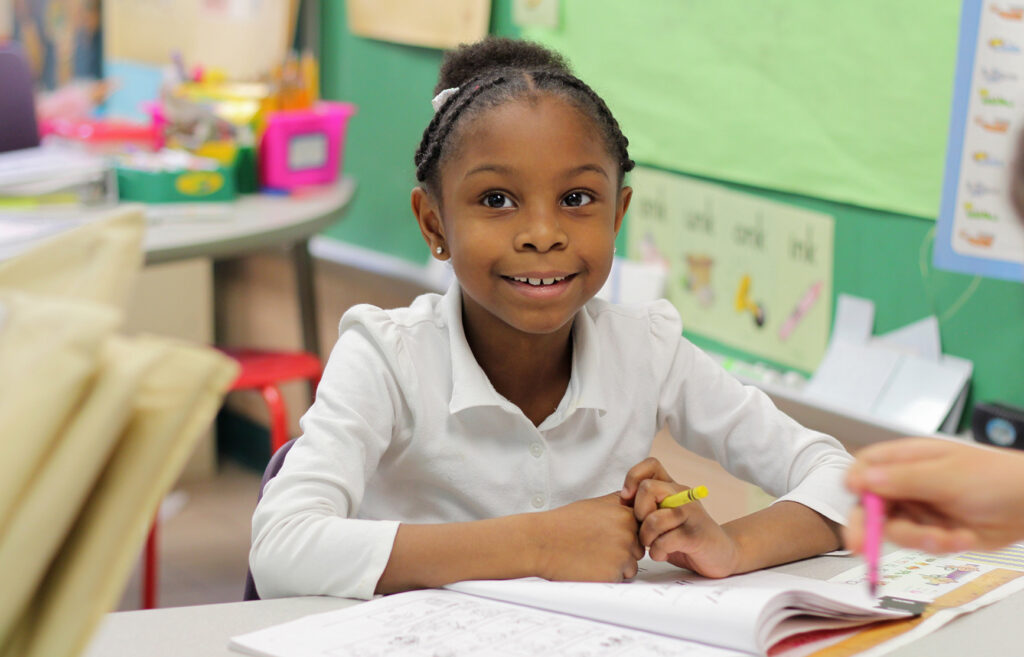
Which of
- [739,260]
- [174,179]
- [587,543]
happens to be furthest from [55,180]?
[587,543]

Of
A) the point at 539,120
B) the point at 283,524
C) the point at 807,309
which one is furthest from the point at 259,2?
the point at 283,524

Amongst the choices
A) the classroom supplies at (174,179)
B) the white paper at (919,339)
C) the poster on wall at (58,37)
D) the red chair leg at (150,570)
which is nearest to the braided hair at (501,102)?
the white paper at (919,339)

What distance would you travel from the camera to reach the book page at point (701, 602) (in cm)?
83

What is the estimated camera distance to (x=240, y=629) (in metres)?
0.88

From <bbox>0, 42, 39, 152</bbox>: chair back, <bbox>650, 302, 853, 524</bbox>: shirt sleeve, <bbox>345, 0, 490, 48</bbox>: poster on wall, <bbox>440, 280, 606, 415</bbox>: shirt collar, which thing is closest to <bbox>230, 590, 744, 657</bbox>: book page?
<bbox>440, 280, 606, 415</bbox>: shirt collar

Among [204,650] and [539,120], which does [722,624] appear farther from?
[539,120]

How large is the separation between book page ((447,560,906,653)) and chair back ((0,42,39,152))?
1.95 m

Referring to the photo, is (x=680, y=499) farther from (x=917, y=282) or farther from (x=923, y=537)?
(x=917, y=282)

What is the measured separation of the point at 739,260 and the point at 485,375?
911 mm

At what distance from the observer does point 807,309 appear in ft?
6.24

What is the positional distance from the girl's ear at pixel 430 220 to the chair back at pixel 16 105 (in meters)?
1.58

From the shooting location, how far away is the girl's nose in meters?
1.12

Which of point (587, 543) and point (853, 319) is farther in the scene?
point (853, 319)

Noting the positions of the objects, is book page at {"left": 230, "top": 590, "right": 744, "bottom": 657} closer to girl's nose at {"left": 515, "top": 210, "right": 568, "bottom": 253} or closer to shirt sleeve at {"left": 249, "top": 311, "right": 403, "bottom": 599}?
shirt sleeve at {"left": 249, "top": 311, "right": 403, "bottom": 599}
